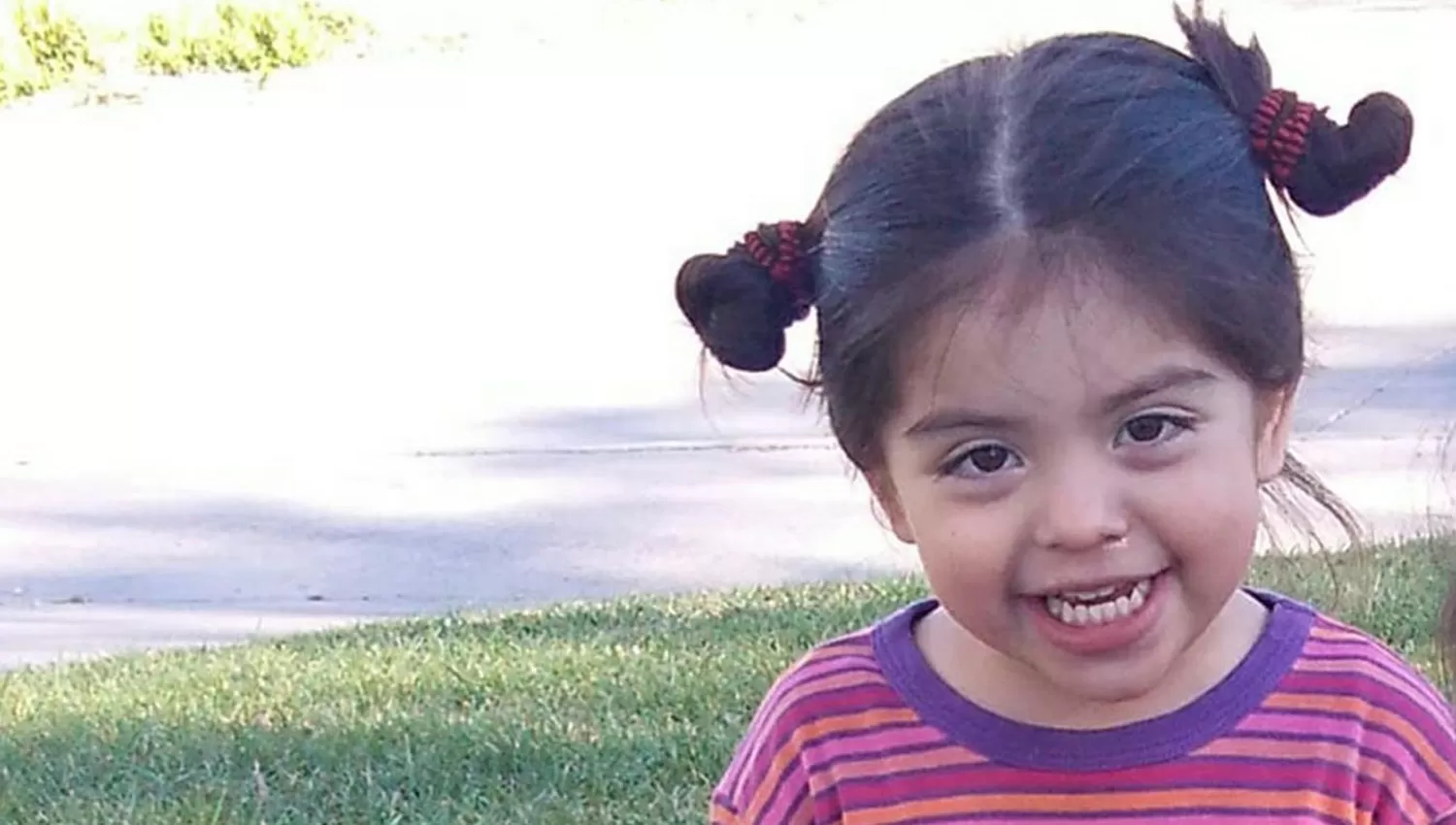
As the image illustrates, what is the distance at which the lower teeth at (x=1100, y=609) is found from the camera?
2.00 meters

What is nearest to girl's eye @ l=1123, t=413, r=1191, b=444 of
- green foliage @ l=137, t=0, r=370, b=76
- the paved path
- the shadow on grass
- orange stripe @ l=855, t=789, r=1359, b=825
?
orange stripe @ l=855, t=789, r=1359, b=825

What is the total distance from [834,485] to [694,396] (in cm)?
128

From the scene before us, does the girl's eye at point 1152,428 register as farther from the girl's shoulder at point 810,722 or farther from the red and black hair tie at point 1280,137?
the girl's shoulder at point 810,722

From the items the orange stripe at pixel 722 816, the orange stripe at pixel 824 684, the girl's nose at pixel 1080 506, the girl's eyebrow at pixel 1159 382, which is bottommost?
the orange stripe at pixel 722 816

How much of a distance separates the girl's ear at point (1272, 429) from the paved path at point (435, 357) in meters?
0.31

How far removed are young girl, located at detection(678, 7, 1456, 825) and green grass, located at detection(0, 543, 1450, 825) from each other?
4.98 feet

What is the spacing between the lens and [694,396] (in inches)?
329

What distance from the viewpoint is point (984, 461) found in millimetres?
2023

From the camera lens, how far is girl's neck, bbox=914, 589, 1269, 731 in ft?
7.07

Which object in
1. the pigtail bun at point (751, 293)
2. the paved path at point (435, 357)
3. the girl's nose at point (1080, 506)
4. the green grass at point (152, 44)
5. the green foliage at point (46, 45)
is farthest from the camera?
the green grass at point (152, 44)

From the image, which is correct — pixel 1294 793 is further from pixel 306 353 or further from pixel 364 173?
pixel 364 173

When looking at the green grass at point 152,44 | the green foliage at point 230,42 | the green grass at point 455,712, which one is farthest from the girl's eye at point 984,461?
the green foliage at point 230,42

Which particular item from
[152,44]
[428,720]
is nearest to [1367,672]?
[428,720]

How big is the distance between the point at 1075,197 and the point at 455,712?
2758 mm
